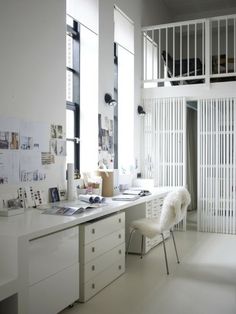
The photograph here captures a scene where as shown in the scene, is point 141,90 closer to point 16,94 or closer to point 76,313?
point 16,94

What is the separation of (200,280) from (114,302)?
0.96 m

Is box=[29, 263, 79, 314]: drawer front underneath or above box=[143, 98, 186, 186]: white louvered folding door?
underneath

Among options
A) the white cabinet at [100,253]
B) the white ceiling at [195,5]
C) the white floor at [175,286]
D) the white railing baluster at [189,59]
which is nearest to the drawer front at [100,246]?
the white cabinet at [100,253]

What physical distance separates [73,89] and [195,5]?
409 cm

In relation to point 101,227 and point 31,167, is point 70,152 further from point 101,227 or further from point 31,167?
point 101,227

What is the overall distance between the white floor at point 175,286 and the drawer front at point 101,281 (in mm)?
44

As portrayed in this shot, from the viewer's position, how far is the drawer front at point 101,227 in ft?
10.2

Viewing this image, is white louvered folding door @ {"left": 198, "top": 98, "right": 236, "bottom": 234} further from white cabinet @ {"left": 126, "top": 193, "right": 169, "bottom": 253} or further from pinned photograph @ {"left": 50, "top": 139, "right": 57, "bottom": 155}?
pinned photograph @ {"left": 50, "top": 139, "right": 57, "bottom": 155}

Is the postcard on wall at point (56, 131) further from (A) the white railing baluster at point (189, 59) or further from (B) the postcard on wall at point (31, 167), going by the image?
(A) the white railing baluster at point (189, 59)

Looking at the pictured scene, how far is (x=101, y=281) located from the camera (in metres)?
3.32

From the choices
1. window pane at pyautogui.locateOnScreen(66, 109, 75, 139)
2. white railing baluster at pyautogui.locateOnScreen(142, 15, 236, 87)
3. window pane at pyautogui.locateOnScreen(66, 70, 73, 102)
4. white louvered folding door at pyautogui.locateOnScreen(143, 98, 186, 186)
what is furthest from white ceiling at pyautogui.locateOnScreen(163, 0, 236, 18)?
window pane at pyautogui.locateOnScreen(66, 109, 75, 139)

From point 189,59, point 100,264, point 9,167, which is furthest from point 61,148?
point 189,59

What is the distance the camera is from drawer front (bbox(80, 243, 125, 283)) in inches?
121

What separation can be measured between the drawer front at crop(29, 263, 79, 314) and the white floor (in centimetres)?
16
